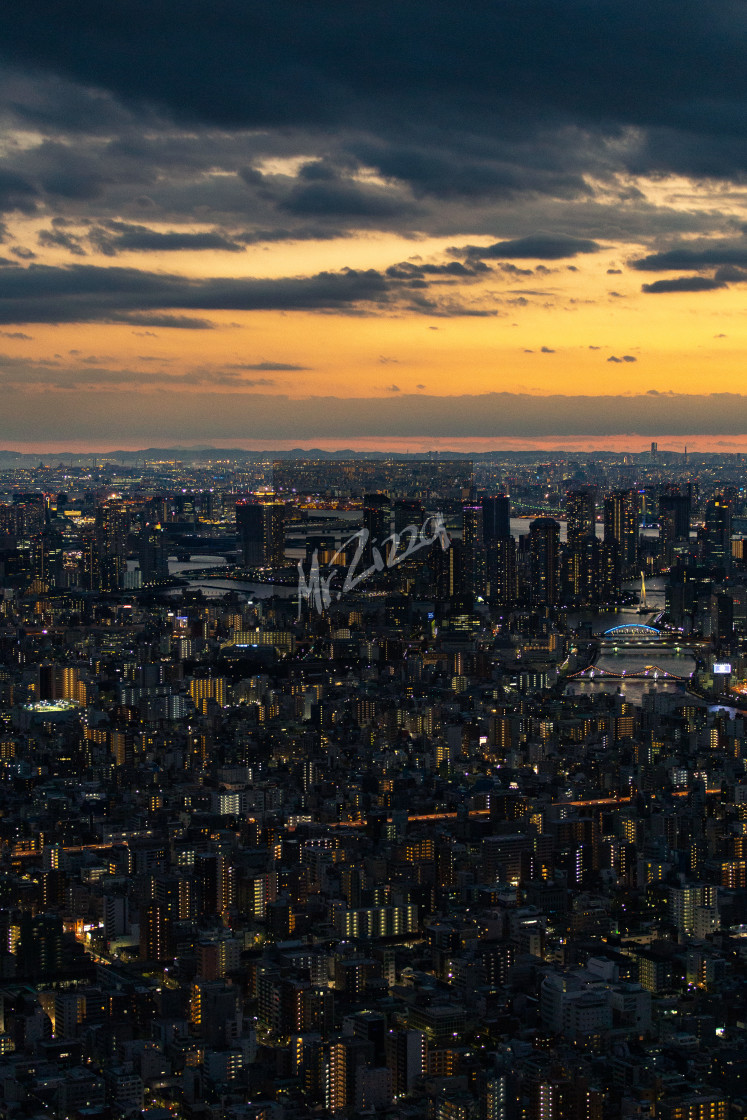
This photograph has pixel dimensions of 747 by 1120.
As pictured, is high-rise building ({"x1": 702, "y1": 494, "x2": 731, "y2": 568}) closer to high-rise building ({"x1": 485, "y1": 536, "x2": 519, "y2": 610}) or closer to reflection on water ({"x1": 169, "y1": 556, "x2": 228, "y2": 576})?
high-rise building ({"x1": 485, "y1": 536, "x2": 519, "y2": 610})

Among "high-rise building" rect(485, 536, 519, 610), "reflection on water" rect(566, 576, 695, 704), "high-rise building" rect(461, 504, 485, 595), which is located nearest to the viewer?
"reflection on water" rect(566, 576, 695, 704)

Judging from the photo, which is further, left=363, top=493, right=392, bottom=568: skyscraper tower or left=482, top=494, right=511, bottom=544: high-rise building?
left=482, top=494, right=511, bottom=544: high-rise building

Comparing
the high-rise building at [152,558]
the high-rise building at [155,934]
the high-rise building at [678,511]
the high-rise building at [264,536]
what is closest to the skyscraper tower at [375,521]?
the high-rise building at [264,536]

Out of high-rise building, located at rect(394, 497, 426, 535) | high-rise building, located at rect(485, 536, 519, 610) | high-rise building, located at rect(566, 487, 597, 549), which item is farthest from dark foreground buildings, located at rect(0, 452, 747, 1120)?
high-rise building, located at rect(566, 487, 597, 549)

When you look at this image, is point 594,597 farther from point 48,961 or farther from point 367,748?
point 48,961

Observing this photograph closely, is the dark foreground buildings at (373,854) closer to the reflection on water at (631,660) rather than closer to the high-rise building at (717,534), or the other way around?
the reflection on water at (631,660)

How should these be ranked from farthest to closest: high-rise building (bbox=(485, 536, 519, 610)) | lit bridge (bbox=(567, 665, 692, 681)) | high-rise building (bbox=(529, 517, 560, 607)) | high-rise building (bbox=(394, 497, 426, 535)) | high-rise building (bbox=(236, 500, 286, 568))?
1. high-rise building (bbox=(236, 500, 286, 568))
2. high-rise building (bbox=(394, 497, 426, 535))
3. high-rise building (bbox=(529, 517, 560, 607))
4. high-rise building (bbox=(485, 536, 519, 610))
5. lit bridge (bbox=(567, 665, 692, 681))

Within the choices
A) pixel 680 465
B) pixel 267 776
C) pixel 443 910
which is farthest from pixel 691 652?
pixel 680 465
